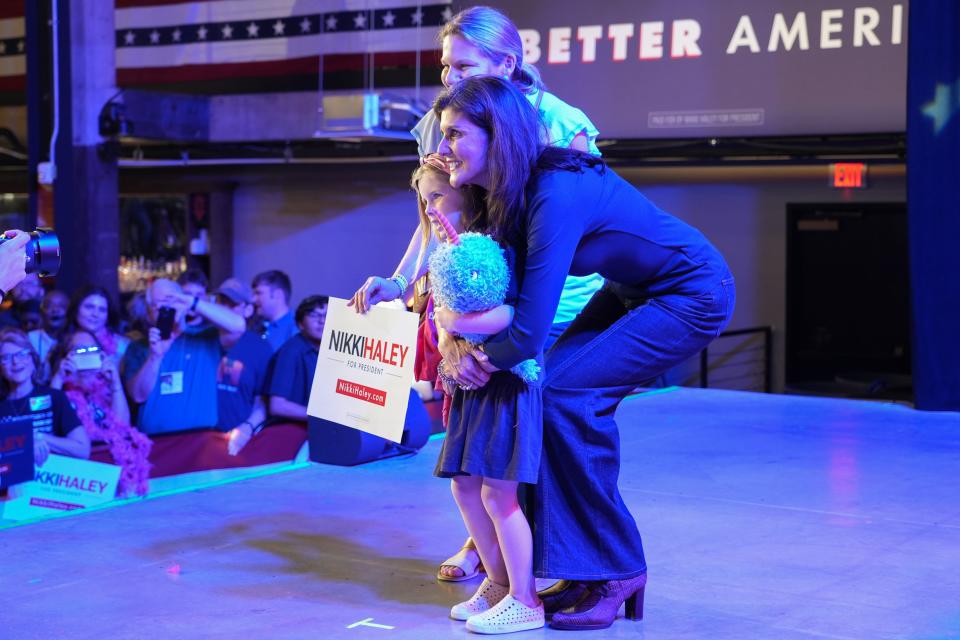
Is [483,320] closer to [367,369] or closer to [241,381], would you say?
[367,369]

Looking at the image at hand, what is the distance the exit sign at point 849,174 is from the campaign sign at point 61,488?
262 inches

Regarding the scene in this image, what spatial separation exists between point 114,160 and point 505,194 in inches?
343

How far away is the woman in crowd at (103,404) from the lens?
5.15 m

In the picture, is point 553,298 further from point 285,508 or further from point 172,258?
point 172,258

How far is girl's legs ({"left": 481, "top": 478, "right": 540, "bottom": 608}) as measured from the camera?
2508 millimetres

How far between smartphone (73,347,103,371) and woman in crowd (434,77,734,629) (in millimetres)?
3193

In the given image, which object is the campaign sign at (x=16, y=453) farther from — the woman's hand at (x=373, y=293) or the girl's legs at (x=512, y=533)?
the girl's legs at (x=512, y=533)

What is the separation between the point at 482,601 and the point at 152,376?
11.5 ft

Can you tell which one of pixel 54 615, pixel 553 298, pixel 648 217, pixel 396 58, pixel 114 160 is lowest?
pixel 54 615

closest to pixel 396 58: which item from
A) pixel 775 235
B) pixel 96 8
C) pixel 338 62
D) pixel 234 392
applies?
pixel 338 62

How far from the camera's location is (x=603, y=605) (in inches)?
102

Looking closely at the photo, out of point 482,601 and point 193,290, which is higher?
point 193,290

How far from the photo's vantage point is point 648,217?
8.33 feet

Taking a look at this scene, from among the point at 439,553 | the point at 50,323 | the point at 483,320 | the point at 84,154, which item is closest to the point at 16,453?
the point at 439,553
